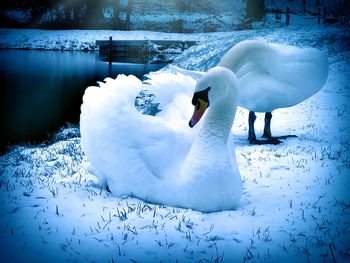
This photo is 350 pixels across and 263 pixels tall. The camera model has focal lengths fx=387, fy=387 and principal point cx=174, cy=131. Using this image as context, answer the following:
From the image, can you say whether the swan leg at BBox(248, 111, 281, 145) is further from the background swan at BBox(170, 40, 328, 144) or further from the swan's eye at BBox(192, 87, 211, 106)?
the swan's eye at BBox(192, 87, 211, 106)

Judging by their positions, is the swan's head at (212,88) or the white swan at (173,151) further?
the swan's head at (212,88)

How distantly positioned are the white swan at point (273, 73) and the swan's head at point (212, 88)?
2446 mm

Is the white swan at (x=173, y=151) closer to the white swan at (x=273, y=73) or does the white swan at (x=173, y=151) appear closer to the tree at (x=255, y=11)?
the white swan at (x=273, y=73)

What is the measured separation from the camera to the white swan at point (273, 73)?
6.41m

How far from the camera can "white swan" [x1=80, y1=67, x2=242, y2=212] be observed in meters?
3.82

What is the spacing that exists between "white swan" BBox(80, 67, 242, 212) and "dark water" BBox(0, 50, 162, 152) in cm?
630

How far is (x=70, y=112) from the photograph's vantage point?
45.1 feet

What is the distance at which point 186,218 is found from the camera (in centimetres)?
366

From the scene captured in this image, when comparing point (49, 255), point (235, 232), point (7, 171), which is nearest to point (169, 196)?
point (235, 232)

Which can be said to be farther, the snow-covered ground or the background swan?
the background swan

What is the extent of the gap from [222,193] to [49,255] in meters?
1.69

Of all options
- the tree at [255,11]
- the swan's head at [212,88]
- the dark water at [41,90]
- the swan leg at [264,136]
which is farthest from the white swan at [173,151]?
the tree at [255,11]

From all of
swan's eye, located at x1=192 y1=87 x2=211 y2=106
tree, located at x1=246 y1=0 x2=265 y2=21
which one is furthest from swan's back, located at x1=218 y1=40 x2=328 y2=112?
tree, located at x1=246 y1=0 x2=265 y2=21

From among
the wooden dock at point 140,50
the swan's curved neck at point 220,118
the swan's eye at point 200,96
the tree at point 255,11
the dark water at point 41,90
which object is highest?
the tree at point 255,11
